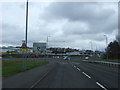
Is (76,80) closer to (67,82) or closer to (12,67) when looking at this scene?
(67,82)

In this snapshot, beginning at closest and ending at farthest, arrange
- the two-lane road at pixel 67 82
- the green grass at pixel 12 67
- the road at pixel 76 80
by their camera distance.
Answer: the two-lane road at pixel 67 82 < the road at pixel 76 80 < the green grass at pixel 12 67

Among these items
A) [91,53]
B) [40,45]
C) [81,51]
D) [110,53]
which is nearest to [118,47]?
[110,53]

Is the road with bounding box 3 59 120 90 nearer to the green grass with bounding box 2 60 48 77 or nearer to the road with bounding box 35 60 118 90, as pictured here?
the road with bounding box 35 60 118 90

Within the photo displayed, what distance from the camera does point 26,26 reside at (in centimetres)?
2667

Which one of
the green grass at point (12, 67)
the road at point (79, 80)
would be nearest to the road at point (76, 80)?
the road at point (79, 80)

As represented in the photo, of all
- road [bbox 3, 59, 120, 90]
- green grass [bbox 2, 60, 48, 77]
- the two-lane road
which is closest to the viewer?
the two-lane road

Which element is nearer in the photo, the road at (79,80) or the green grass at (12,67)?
the road at (79,80)

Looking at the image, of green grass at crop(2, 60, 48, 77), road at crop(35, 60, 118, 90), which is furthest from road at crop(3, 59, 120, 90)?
green grass at crop(2, 60, 48, 77)

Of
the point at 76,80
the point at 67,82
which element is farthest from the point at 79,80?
the point at 67,82

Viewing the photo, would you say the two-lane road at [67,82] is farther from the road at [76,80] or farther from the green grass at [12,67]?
the green grass at [12,67]

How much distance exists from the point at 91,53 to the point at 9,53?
72529mm

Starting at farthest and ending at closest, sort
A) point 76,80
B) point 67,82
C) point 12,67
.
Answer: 1. point 12,67
2. point 76,80
3. point 67,82

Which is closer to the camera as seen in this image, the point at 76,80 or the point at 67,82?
the point at 67,82

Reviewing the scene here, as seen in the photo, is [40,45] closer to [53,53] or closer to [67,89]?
[67,89]
